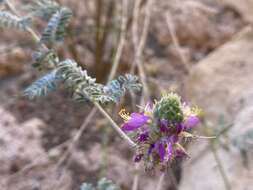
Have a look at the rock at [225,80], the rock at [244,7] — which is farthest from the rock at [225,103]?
the rock at [244,7]

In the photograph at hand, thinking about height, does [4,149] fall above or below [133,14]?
below

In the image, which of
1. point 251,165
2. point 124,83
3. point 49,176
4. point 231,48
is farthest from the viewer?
point 231,48

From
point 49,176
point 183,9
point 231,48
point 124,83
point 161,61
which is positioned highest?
point 183,9

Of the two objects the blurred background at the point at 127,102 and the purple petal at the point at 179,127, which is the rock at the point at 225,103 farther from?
the purple petal at the point at 179,127

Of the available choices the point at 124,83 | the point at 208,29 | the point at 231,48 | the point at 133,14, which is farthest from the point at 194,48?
the point at 124,83

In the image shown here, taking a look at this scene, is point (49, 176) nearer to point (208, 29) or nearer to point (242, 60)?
point (242, 60)

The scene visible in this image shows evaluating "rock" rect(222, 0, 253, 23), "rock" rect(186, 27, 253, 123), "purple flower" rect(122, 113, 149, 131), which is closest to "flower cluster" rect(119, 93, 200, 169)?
"purple flower" rect(122, 113, 149, 131)

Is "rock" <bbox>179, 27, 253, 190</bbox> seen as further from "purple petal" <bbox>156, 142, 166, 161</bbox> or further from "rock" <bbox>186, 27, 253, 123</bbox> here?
"purple petal" <bbox>156, 142, 166, 161</bbox>

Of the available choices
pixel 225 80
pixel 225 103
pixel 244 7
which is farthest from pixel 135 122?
pixel 244 7
